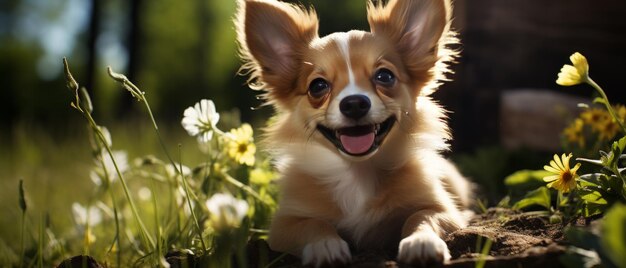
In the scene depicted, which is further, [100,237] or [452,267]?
[100,237]

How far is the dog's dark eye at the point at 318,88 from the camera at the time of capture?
2551 millimetres

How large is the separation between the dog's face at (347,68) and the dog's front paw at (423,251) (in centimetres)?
52

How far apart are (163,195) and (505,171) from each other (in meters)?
2.48

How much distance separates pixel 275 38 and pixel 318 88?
448 mm

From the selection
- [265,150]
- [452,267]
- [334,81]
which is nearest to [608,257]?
[452,267]

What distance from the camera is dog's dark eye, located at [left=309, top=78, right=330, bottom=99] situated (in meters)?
2.55

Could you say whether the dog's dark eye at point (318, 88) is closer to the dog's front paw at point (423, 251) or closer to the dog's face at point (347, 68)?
the dog's face at point (347, 68)

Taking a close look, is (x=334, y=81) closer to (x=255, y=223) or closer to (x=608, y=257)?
(x=255, y=223)

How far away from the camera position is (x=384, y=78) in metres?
2.55

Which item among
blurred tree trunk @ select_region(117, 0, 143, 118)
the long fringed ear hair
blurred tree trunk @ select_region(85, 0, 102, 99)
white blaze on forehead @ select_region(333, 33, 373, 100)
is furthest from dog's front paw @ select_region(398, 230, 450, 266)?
blurred tree trunk @ select_region(85, 0, 102, 99)

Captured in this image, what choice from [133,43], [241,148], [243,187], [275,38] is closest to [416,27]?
[275,38]

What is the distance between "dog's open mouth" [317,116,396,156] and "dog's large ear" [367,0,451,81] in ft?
1.41

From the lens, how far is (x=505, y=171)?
411cm

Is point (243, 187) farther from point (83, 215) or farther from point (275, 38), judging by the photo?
point (83, 215)
